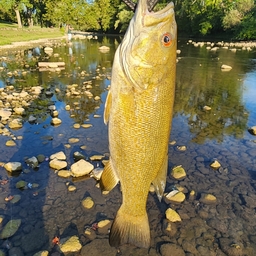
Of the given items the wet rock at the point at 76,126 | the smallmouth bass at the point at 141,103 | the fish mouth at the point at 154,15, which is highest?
the fish mouth at the point at 154,15

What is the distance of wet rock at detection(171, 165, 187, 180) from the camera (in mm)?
5414

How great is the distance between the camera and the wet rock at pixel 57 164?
5.52 metres

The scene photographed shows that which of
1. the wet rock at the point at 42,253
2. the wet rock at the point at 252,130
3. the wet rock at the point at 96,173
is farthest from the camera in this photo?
the wet rock at the point at 252,130

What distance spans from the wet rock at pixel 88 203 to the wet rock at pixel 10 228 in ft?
3.60

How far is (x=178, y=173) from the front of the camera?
5.46 m

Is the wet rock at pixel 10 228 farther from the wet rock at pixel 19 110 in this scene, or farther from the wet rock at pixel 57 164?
the wet rock at pixel 19 110

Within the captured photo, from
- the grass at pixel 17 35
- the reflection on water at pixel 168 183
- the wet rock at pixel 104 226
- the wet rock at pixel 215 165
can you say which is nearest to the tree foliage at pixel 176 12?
the grass at pixel 17 35

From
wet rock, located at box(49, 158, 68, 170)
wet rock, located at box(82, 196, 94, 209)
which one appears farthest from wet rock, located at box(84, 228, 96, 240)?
wet rock, located at box(49, 158, 68, 170)

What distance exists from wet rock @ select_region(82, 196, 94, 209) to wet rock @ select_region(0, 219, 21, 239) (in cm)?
110

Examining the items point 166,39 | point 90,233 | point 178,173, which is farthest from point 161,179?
point 178,173

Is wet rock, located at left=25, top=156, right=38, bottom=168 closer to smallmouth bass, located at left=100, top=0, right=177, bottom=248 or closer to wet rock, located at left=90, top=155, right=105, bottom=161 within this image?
wet rock, located at left=90, top=155, right=105, bottom=161

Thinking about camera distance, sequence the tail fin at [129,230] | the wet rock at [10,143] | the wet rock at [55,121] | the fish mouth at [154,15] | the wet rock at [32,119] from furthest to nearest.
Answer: the wet rock at [32,119] → the wet rock at [55,121] → the wet rock at [10,143] → the tail fin at [129,230] → the fish mouth at [154,15]

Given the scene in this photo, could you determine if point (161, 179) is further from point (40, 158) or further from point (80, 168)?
point (40, 158)

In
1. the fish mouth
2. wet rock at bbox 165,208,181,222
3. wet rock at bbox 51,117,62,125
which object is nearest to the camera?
the fish mouth
